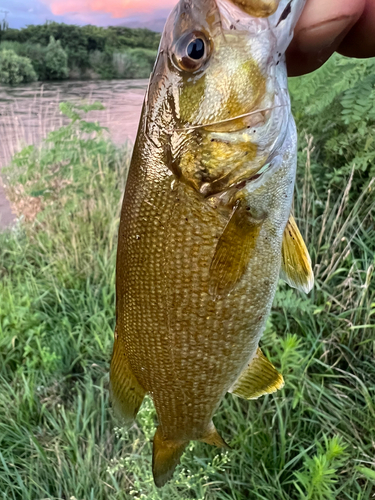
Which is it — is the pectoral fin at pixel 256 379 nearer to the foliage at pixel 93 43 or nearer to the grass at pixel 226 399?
the grass at pixel 226 399

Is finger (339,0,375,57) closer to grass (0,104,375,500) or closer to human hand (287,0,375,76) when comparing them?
human hand (287,0,375,76)

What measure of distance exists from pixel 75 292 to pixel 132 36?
7.10m

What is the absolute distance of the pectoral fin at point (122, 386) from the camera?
3.59 feet

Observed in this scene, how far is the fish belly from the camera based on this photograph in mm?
904

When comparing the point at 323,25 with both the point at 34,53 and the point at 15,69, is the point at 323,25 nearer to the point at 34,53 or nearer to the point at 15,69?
the point at 15,69

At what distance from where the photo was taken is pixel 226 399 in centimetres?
201

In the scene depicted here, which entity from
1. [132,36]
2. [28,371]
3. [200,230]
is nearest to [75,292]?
[28,371]

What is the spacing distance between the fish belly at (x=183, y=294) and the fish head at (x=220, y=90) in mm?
70

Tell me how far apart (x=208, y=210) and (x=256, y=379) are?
55cm

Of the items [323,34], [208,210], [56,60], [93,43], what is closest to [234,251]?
[208,210]

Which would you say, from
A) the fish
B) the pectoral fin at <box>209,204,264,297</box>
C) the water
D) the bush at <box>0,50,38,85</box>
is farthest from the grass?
the bush at <box>0,50,38,85</box>

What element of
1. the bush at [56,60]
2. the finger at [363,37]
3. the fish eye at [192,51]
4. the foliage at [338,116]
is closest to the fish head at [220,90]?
the fish eye at [192,51]

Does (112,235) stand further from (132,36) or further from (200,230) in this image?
(132,36)

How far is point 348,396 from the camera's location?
195 cm
